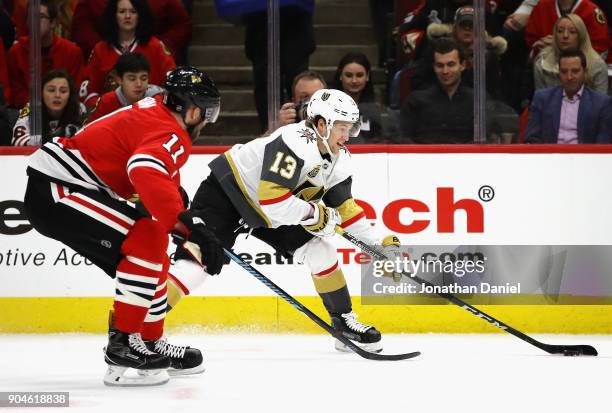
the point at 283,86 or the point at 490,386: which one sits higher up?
the point at 283,86

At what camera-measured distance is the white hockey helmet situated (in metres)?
4.44

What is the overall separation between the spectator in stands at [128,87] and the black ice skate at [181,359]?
1.76m

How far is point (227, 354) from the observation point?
482 centimetres

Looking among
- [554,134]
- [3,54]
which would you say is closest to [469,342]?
[554,134]

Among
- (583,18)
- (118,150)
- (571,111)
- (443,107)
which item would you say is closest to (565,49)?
(583,18)

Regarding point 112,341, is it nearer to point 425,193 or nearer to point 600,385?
point 600,385

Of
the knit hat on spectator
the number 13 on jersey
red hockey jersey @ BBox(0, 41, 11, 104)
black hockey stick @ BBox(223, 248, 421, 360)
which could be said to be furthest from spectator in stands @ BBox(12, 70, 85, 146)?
the knit hat on spectator

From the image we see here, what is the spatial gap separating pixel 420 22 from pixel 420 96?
363 millimetres

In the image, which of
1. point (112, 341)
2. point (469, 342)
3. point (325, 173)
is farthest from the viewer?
point (469, 342)

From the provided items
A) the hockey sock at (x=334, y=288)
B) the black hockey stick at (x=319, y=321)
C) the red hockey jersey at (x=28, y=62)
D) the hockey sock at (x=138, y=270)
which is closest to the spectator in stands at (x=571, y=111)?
the hockey sock at (x=334, y=288)

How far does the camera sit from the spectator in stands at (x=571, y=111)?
5496mm

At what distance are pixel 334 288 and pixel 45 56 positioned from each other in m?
1.98

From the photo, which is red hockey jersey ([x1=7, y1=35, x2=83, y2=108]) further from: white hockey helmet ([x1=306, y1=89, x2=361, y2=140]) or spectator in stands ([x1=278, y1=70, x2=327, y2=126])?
white hockey helmet ([x1=306, y1=89, x2=361, y2=140])

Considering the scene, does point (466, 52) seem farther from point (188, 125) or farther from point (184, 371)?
point (184, 371)
